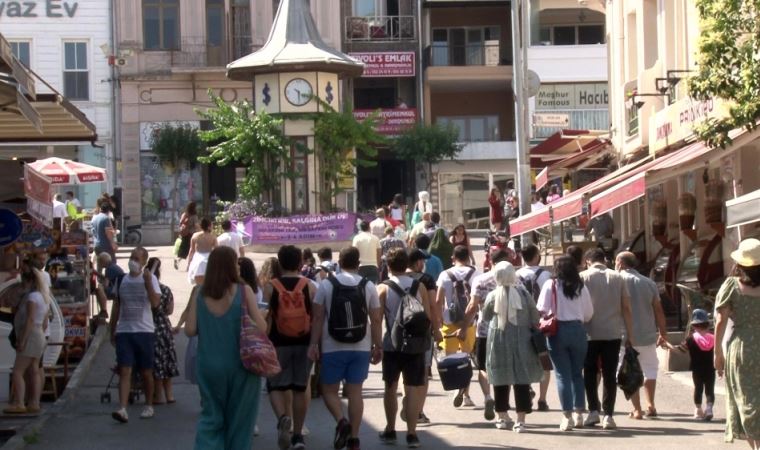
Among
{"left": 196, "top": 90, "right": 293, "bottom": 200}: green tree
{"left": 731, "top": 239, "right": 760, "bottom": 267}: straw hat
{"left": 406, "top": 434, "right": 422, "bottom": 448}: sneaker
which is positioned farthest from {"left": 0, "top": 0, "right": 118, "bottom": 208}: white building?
{"left": 731, "top": 239, "right": 760, "bottom": 267}: straw hat

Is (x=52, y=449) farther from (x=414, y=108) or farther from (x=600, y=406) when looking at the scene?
(x=414, y=108)

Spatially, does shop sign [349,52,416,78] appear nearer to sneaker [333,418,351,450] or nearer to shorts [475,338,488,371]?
shorts [475,338,488,371]

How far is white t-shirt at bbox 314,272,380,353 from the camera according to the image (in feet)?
38.4

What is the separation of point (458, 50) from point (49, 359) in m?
36.6

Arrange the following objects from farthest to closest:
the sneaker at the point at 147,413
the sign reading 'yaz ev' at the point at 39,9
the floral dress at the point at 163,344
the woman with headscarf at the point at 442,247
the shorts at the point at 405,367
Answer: the sign reading 'yaz ev' at the point at 39,9 < the woman with headscarf at the point at 442,247 < the floral dress at the point at 163,344 < the sneaker at the point at 147,413 < the shorts at the point at 405,367

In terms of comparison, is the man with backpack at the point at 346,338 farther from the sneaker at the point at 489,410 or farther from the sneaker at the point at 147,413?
the sneaker at the point at 147,413

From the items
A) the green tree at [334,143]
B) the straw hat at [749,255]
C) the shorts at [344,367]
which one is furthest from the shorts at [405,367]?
the green tree at [334,143]

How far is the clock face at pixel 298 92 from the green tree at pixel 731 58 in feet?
70.2

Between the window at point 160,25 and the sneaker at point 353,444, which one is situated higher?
the window at point 160,25

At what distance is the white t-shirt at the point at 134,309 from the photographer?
14.3 m

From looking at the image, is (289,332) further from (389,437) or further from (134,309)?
(134,309)

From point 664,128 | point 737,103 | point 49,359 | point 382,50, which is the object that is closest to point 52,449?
point 49,359

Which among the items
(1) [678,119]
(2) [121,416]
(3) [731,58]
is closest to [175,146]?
(1) [678,119]

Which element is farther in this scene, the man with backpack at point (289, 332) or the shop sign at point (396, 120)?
the shop sign at point (396, 120)
